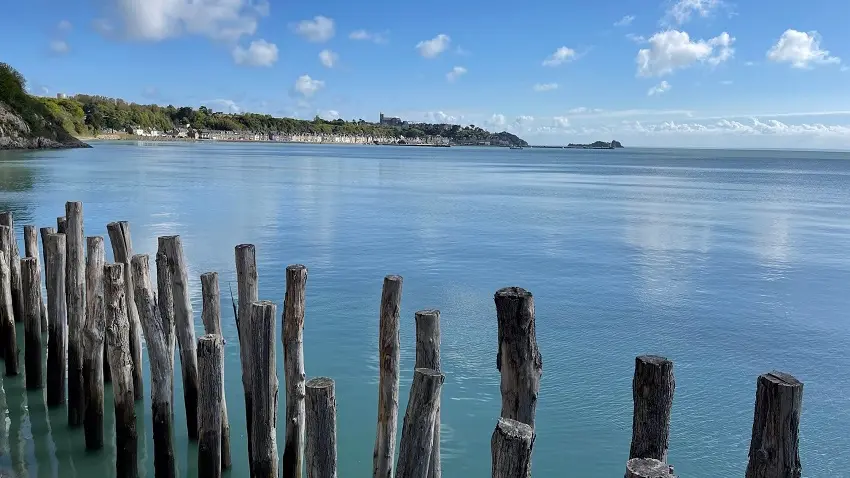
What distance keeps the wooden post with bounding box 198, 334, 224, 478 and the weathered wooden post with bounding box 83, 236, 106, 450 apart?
2.06m

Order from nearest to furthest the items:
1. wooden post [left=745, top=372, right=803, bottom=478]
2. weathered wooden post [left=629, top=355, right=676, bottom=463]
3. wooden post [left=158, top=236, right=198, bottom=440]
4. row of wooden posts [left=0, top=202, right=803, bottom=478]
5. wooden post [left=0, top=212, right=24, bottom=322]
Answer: wooden post [left=745, top=372, right=803, bottom=478] < row of wooden posts [left=0, top=202, right=803, bottom=478] < weathered wooden post [left=629, top=355, right=676, bottom=463] < wooden post [left=158, top=236, right=198, bottom=440] < wooden post [left=0, top=212, right=24, bottom=322]

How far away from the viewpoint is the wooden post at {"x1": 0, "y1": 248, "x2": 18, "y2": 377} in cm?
964

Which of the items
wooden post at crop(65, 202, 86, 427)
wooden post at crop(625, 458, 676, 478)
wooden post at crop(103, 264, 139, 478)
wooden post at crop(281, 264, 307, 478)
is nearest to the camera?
wooden post at crop(625, 458, 676, 478)

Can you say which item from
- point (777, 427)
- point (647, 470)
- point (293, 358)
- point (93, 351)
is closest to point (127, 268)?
point (93, 351)

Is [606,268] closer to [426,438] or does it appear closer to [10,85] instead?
[426,438]

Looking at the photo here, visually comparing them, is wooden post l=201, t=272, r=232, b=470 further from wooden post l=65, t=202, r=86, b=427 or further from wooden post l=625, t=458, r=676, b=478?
wooden post l=625, t=458, r=676, b=478

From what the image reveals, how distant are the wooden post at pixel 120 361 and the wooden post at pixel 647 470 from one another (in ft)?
18.0

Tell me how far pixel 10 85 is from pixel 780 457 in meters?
123

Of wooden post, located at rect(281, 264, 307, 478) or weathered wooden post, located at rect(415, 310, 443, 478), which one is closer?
weathered wooden post, located at rect(415, 310, 443, 478)

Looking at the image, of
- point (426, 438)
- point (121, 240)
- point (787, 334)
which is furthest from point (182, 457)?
Answer: point (787, 334)

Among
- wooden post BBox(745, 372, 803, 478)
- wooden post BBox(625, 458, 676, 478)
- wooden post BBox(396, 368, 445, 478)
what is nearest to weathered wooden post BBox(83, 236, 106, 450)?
wooden post BBox(396, 368, 445, 478)

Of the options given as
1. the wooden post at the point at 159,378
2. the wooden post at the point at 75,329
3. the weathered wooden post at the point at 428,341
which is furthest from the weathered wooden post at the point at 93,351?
the weathered wooden post at the point at 428,341

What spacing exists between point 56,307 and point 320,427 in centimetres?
525

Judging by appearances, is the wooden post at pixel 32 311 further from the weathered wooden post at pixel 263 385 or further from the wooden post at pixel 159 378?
the weathered wooden post at pixel 263 385
